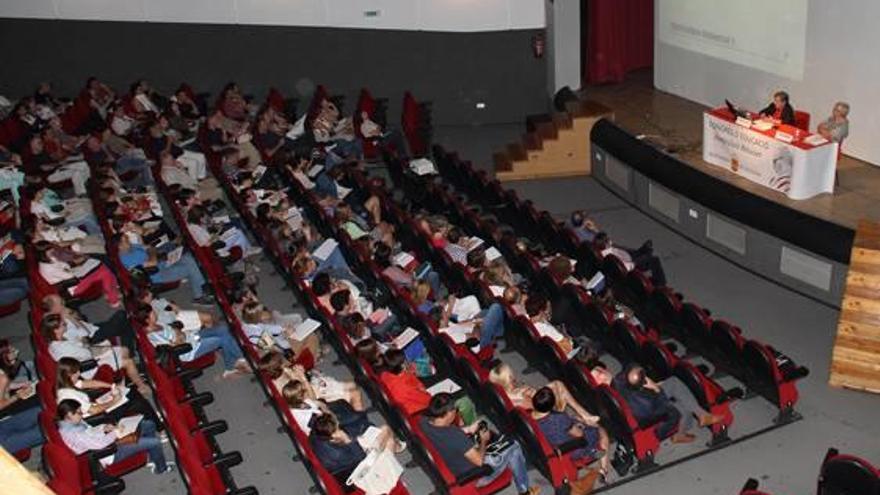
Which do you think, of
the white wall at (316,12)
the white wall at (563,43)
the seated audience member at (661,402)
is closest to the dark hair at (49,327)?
the seated audience member at (661,402)

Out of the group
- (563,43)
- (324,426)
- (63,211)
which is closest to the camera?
(324,426)

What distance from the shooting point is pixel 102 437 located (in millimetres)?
5945

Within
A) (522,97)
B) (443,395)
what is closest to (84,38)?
(522,97)

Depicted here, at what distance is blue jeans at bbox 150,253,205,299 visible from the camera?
338 inches

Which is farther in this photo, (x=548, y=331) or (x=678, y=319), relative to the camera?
(x=678, y=319)

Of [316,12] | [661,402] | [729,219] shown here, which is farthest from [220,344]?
[316,12]

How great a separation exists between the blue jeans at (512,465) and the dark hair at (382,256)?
283cm

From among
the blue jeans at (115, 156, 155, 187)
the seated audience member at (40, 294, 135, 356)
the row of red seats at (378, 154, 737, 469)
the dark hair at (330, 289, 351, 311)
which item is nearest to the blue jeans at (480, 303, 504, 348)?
the row of red seats at (378, 154, 737, 469)

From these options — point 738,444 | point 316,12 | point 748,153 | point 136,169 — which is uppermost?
point 316,12

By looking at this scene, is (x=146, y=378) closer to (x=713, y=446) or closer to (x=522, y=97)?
(x=713, y=446)

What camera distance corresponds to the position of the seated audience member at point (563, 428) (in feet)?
18.9

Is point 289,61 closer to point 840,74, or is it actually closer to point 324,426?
point 840,74

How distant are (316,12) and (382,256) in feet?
20.5

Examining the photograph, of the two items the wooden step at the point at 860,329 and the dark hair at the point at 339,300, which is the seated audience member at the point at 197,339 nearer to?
the dark hair at the point at 339,300
